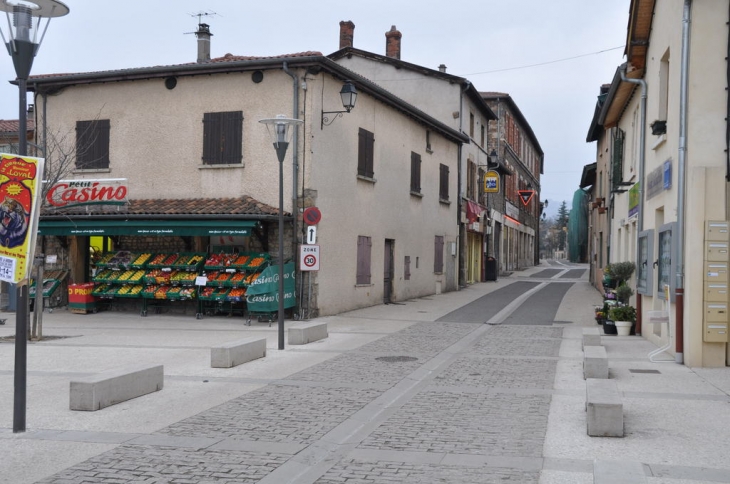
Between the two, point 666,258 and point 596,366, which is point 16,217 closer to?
point 596,366

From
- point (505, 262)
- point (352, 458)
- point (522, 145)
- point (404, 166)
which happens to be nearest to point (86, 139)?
point (404, 166)

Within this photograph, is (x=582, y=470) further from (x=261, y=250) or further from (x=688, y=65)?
(x=261, y=250)

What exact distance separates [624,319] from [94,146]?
13747 mm

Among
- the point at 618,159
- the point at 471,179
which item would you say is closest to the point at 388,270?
the point at 618,159

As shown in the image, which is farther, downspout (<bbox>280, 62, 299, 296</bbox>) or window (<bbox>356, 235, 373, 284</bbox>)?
window (<bbox>356, 235, 373, 284</bbox>)

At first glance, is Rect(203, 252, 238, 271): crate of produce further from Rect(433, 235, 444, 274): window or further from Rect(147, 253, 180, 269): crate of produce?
Rect(433, 235, 444, 274): window

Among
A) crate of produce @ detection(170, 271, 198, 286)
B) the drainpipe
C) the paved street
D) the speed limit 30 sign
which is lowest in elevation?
the paved street

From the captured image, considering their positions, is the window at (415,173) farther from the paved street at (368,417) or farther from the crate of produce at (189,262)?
the paved street at (368,417)

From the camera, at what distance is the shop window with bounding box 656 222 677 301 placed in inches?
435

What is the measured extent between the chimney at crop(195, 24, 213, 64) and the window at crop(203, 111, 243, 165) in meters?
4.22

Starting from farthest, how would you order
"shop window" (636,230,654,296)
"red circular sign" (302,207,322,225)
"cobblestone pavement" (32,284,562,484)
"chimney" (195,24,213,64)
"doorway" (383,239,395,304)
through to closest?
"doorway" (383,239,395,304), "chimney" (195,24,213,64), "red circular sign" (302,207,322,225), "shop window" (636,230,654,296), "cobblestone pavement" (32,284,562,484)

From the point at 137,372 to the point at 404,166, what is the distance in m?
16.2

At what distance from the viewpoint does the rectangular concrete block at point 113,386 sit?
7.54 meters

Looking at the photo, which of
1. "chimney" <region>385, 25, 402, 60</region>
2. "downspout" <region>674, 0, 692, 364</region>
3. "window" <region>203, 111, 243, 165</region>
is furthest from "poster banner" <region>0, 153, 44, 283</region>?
"chimney" <region>385, 25, 402, 60</region>
